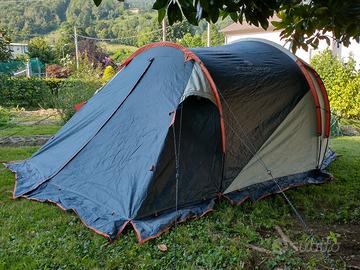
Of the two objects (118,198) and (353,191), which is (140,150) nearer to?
(118,198)

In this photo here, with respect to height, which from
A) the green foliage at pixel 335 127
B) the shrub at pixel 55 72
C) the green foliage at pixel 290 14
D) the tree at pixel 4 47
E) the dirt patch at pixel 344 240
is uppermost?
the green foliage at pixel 290 14

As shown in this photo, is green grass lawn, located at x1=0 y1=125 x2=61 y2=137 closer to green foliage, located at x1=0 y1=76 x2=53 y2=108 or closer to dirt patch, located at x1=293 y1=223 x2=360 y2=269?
green foliage, located at x1=0 y1=76 x2=53 y2=108

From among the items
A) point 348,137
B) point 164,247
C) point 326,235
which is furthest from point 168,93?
point 348,137

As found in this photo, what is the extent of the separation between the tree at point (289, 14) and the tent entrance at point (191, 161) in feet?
3.48

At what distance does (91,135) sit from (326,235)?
7.91 ft

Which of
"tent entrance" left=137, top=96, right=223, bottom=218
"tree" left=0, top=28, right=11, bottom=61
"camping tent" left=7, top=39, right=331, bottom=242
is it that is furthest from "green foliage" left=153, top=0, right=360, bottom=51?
"tree" left=0, top=28, right=11, bottom=61

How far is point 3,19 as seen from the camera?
167ft

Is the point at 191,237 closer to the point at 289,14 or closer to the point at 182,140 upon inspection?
the point at 182,140

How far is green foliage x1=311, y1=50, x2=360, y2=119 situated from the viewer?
9.59 m

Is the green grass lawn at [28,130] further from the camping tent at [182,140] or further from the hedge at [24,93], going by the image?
the hedge at [24,93]

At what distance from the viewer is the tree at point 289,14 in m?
1.88

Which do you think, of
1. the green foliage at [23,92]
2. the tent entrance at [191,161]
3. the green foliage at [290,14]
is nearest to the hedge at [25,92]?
the green foliage at [23,92]

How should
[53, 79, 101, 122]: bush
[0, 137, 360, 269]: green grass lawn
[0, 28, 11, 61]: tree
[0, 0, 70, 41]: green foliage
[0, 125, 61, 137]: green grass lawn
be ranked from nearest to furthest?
[0, 137, 360, 269]: green grass lawn, [0, 125, 61, 137]: green grass lawn, [53, 79, 101, 122]: bush, [0, 28, 11, 61]: tree, [0, 0, 70, 41]: green foliage

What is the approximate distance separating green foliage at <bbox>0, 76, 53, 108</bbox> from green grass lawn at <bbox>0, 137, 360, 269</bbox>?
9088 millimetres
